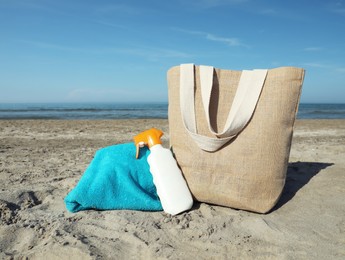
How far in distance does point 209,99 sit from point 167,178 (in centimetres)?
68

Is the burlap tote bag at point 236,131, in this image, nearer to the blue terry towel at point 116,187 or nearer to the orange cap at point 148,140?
the orange cap at point 148,140

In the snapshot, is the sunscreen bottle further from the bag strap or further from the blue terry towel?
the bag strap

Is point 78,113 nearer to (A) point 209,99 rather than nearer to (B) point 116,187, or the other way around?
(B) point 116,187

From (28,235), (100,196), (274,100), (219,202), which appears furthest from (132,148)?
(274,100)

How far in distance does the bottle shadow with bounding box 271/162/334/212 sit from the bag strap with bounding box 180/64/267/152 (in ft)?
2.47

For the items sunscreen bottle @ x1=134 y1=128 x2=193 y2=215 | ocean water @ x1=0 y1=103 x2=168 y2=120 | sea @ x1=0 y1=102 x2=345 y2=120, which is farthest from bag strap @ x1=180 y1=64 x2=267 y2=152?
ocean water @ x1=0 y1=103 x2=168 y2=120

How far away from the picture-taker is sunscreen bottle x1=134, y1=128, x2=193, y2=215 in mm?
2256

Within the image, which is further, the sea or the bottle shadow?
the sea

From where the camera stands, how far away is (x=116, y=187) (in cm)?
233

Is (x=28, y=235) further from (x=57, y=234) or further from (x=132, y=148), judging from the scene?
(x=132, y=148)

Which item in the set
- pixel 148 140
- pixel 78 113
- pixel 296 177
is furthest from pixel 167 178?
pixel 78 113

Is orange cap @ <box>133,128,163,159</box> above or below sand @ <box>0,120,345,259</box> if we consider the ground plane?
above

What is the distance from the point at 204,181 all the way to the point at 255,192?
15.2 inches

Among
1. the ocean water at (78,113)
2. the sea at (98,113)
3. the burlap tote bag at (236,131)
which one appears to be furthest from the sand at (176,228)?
the ocean water at (78,113)
